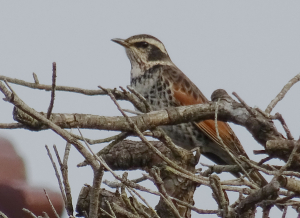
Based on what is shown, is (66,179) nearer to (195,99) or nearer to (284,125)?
(284,125)

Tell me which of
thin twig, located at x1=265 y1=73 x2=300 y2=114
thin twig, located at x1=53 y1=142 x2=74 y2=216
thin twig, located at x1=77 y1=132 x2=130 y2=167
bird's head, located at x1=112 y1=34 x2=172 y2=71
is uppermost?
bird's head, located at x1=112 y1=34 x2=172 y2=71

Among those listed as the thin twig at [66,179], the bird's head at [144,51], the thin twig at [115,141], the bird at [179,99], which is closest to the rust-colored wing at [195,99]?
the bird at [179,99]

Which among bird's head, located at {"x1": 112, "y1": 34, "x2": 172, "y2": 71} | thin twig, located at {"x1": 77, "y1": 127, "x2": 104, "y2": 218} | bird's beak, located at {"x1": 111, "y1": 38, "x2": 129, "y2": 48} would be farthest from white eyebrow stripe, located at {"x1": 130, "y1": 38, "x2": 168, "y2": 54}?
thin twig, located at {"x1": 77, "y1": 127, "x2": 104, "y2": 218}

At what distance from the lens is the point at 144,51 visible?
9391 mm

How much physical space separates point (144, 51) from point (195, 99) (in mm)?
1378

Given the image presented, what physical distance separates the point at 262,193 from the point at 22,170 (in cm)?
652

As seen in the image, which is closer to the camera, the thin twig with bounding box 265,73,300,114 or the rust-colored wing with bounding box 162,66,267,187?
the thin twig with bounding box 265,73,300,114

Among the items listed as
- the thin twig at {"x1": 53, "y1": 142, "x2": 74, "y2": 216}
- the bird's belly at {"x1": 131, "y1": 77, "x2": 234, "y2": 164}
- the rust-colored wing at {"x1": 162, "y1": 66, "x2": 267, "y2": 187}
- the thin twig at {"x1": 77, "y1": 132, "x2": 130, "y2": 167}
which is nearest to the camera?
the thin twig at {"x1": 53, "y1": 142, "x2": 74, "y2": 216}

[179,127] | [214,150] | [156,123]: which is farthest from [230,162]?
[156,123]

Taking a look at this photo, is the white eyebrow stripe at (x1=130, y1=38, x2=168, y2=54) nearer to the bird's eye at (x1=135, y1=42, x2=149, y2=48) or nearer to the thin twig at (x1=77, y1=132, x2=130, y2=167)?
the bird's eye at (x1=135, y1=42, x2=149, y2=48)

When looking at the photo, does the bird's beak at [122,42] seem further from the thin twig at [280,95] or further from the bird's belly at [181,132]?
the thin twig at [280,95]

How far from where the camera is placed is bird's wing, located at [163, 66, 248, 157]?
8070mm

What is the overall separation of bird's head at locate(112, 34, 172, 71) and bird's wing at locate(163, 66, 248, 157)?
455 millimetres

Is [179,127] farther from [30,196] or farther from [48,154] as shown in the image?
[48,154]
